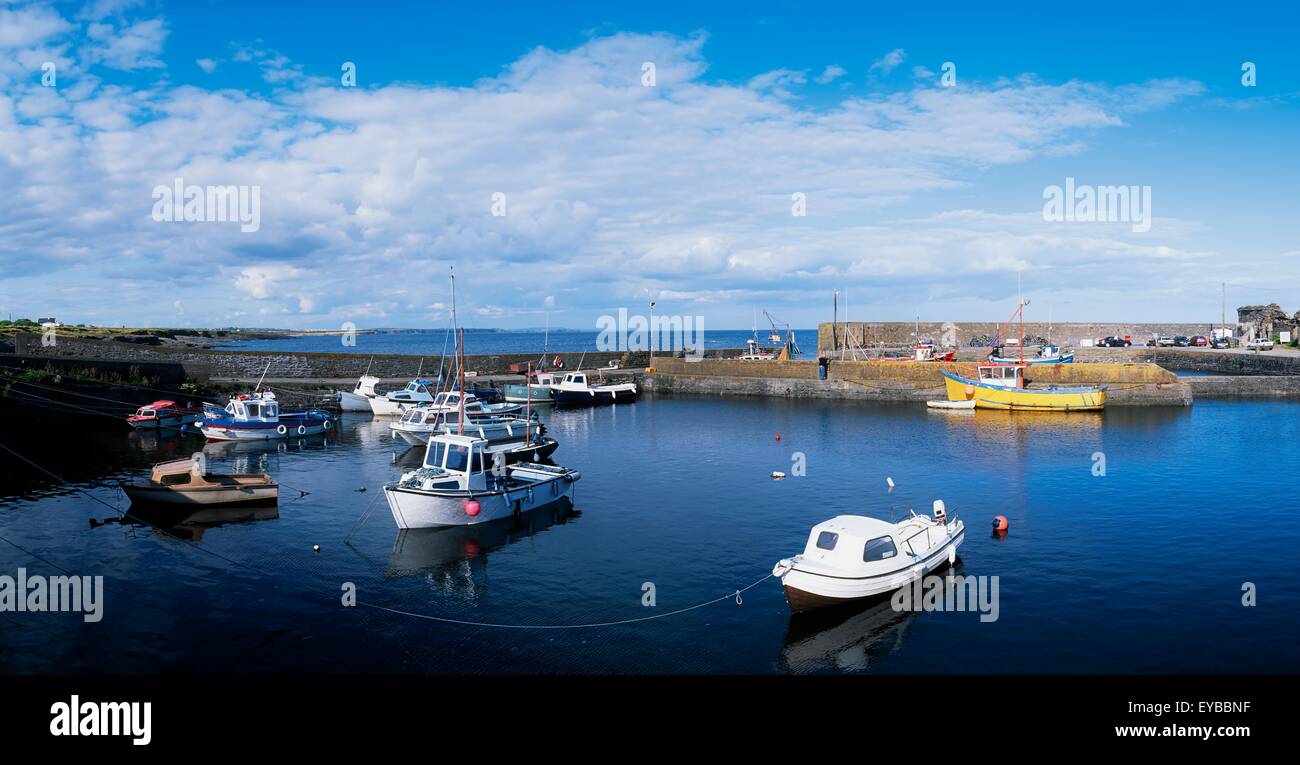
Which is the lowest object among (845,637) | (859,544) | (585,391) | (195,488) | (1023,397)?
(845,637)

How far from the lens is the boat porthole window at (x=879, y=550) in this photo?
17.9 meters

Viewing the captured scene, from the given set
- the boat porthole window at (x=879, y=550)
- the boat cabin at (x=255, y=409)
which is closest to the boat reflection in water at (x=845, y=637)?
the boat porthole window at (x=879, y=550)

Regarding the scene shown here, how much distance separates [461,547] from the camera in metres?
23.3

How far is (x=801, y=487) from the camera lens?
101 feet

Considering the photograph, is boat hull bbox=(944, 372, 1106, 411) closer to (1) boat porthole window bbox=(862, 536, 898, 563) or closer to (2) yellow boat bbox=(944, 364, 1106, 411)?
(2) yellow boat bbox=(944, 364, 1106, 411)

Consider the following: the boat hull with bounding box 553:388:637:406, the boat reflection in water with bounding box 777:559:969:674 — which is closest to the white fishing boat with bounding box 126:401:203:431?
the boat hull with bounding box 553:388:637:406

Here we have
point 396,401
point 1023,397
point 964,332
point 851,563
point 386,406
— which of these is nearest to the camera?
point 851,563

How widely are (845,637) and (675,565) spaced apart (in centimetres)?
578

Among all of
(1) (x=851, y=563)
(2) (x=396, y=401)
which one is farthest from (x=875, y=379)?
(1) (x=851, y=563)

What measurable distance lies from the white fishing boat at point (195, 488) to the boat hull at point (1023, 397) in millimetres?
45947

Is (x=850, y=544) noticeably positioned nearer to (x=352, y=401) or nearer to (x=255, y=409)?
(x=255, y=409)

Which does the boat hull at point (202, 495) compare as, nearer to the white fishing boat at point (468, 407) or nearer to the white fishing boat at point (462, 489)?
the white fishing boat at point (462, 489)
